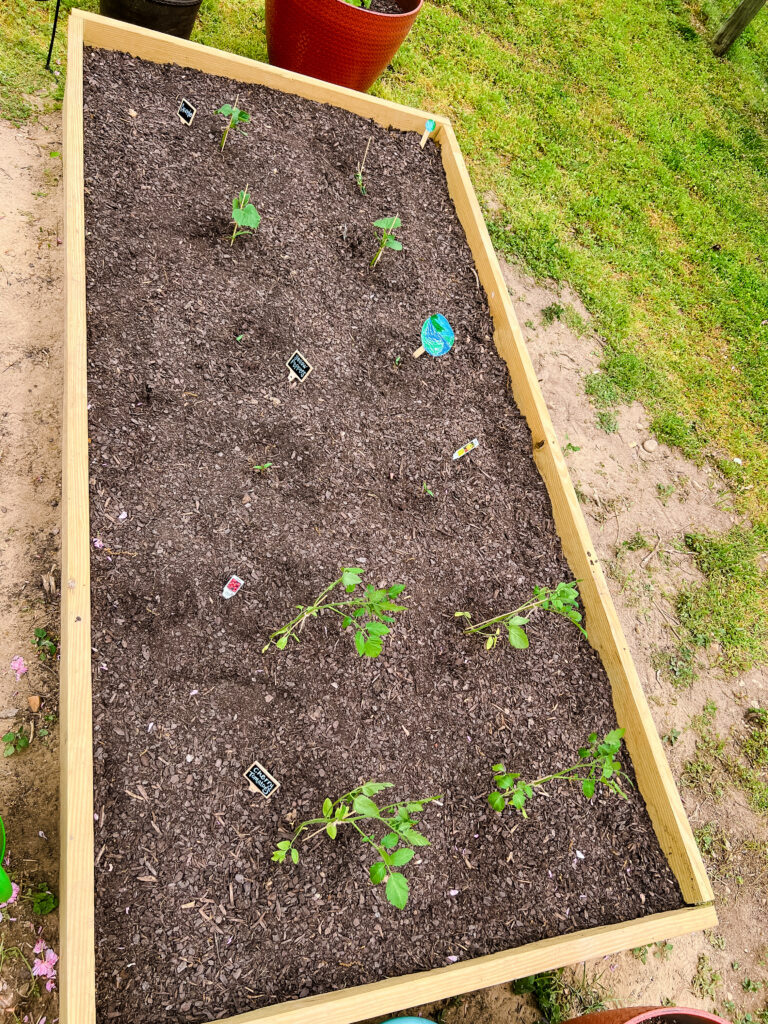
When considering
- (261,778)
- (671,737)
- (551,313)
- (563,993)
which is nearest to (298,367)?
(261,778)

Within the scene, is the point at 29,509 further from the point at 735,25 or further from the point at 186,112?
the point at 735,25

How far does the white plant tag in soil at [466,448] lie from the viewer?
2.22 metres

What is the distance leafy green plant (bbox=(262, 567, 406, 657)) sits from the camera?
5.27 ft

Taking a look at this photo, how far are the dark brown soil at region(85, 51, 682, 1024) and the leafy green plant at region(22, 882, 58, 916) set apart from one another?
22 cm

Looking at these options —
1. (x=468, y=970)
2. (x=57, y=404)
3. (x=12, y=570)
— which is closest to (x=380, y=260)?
(x=57, y=404)

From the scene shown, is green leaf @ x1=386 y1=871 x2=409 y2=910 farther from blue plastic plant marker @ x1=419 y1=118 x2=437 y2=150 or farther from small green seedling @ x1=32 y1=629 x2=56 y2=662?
blue plastic plant marker @ x1=419 y1=118 x2=437 y2=150

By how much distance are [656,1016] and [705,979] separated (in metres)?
0.77

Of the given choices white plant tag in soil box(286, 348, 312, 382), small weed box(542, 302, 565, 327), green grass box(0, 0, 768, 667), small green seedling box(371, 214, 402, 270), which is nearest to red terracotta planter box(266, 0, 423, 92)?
green grass box(0, 0, 768, 667)

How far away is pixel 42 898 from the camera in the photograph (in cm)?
154

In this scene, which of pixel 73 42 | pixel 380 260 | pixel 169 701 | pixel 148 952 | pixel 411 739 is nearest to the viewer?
pixel 148 952

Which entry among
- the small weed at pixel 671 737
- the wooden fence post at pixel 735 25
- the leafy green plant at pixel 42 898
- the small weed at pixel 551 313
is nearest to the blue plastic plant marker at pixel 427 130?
the small weed at pixel 551 313

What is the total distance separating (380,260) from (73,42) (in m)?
1.38

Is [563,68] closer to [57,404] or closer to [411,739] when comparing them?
[57,404]

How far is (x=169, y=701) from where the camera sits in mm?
1657
